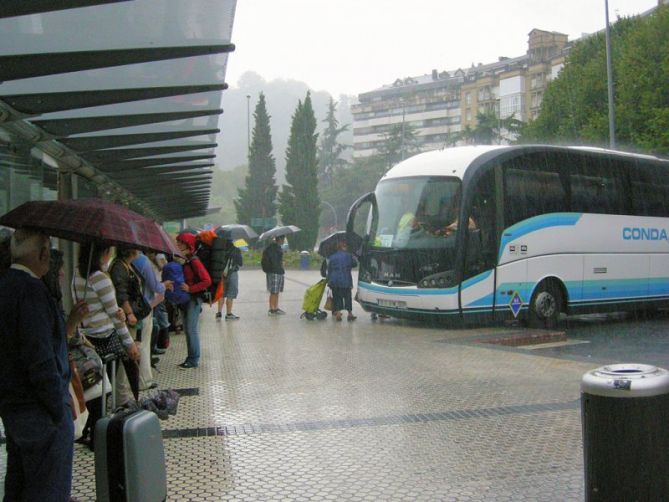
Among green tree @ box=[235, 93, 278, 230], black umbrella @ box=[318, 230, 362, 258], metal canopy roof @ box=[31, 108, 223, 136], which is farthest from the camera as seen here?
green tree @ box=[235, 93, 278, 230]

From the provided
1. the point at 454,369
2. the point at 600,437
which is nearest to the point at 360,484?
the point at 600,437

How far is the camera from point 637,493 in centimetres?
410

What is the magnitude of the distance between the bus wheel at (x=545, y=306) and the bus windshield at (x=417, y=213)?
2029 millimetres

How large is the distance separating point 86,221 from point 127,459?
1.54 meters

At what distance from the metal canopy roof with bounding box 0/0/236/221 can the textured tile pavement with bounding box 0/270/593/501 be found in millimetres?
2938

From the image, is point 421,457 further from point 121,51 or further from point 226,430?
point 121,51

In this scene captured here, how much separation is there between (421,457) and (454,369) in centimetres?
399

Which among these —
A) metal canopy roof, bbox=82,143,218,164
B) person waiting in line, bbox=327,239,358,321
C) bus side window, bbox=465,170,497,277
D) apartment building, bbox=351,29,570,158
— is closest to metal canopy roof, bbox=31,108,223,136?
metal canopy roof, bbox=82,143,218,164

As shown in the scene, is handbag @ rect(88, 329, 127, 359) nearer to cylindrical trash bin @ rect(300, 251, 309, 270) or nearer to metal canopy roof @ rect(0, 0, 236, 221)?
metal canopy roof @ rect(0, 0, 236, 221)

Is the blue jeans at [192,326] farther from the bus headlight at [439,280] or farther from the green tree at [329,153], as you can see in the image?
the green tree at [329,153]

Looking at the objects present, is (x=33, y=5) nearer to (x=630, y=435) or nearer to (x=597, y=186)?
(x=630, y=435)

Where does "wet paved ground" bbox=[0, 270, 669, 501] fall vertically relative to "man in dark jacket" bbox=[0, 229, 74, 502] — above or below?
below

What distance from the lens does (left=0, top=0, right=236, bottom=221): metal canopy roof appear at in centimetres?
579

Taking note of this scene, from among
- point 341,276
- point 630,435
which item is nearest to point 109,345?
point 630,435
